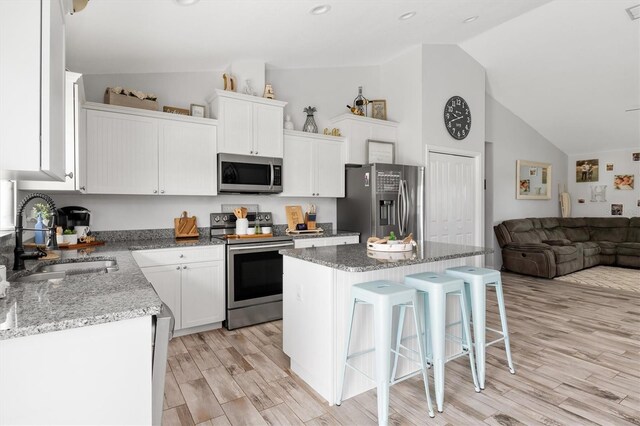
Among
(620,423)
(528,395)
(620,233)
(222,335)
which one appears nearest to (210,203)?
(222,335)

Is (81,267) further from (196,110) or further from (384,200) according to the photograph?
(384,200)

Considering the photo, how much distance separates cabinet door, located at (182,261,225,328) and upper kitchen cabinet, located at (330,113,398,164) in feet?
6.96

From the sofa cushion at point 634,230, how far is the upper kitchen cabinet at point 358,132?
5542 mm

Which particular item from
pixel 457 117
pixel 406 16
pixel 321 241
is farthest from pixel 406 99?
pixel 321 241

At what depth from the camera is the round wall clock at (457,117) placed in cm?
492

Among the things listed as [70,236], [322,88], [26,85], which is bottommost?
[70,236]

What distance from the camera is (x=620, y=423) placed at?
2.02 meters

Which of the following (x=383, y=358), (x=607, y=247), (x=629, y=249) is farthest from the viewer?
(x=607, y=247)

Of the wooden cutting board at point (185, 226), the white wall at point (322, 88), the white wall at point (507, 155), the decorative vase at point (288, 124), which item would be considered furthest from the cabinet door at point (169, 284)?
the white wall at point (507, 155)

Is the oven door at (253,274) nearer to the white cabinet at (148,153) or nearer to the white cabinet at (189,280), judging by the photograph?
the white cabinet at (189,280)

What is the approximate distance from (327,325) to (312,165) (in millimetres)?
2430

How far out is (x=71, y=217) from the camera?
3.14 metres

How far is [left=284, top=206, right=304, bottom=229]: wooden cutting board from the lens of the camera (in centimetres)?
438

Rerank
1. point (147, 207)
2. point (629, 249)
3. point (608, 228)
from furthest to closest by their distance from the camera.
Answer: point (608, 228)
point (629, 249)
point (147, 207)
